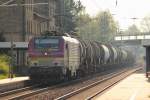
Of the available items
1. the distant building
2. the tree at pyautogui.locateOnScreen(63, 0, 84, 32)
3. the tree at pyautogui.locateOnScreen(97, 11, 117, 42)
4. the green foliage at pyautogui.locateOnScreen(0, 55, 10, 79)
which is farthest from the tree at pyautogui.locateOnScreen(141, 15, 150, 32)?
the green foliage at pyautogui.locateOnScreen(0, 55, 10, 79)

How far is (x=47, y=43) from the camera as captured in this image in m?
32.9

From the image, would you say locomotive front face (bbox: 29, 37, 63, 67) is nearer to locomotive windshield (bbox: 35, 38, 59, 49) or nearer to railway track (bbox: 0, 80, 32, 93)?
locomotive windshield (bbox: 35, 38, 59, 49)

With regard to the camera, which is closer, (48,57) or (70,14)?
(48,57)

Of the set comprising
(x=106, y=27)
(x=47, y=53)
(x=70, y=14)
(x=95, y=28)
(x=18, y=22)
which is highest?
(x=70, y=14)

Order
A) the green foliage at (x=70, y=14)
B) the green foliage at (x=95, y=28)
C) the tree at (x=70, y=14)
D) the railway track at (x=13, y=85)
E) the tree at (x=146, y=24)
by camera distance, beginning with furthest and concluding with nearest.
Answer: the tree at (x=146, y=24)
the green foliage at (x=95, y=28)
the tree at (x=70, y=14)
the green foliage at (x=70, y=14)
the railway track at (x=13, y=85)

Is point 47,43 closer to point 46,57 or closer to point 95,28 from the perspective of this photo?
point 46,57

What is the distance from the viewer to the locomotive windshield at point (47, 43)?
1293 inches

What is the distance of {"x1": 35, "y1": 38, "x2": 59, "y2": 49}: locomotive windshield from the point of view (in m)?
32.8

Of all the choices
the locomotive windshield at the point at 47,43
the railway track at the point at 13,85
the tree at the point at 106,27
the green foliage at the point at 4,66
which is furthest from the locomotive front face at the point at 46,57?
the tree at the point at 106,27

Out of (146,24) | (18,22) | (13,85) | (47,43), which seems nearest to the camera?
(13,85)

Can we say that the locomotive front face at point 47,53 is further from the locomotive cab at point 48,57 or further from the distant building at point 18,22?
the distant building at point 18,22

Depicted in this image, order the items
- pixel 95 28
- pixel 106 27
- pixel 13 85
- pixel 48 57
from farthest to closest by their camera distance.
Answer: pixel 106 27, pixel 95 28, pixel 48 57, pixel 13 85

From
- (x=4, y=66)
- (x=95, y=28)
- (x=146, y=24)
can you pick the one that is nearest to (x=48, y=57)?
(x=4, y=66)

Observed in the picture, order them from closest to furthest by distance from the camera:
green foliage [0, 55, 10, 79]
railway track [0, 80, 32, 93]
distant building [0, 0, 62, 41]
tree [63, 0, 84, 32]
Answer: railway track [0, 80, 32, 93] < green foliage [0, 55, 10, 79] < distant building [0, 0, 62, 41] < tree [63, 0, 84, 32]
